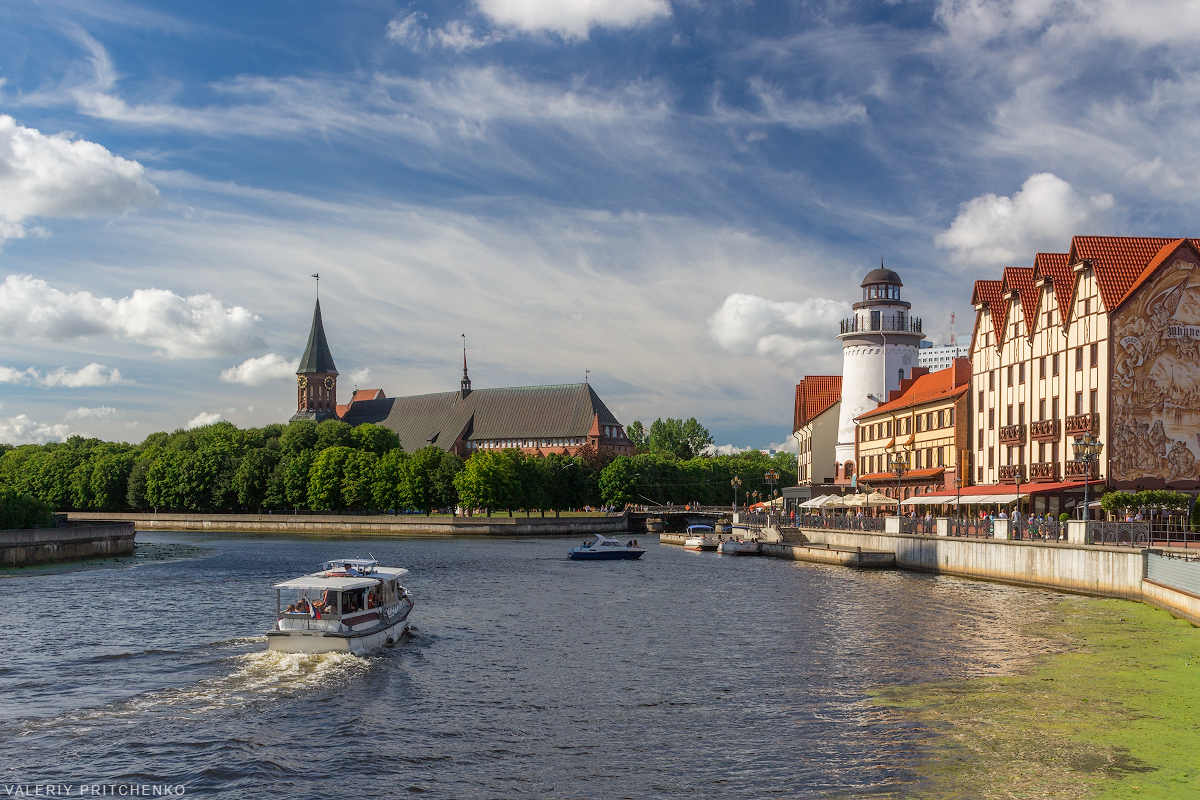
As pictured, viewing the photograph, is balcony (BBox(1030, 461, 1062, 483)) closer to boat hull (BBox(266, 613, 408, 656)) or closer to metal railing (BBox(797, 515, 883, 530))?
metal railing (BBox(797, 515, 883, 530))

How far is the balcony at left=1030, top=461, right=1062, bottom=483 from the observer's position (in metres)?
67.7

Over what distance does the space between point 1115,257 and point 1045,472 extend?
14534 mm

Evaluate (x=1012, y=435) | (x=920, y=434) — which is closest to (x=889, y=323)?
(x=920, y=434)

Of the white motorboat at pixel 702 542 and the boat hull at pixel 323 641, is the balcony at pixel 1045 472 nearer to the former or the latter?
the white motorboat at pixel 702 542

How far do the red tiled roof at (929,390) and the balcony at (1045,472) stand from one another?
1681 cm

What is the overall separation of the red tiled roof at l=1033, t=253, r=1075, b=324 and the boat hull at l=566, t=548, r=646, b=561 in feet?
132

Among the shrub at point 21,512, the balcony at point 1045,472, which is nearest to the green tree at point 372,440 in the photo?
the shrub at point 21,512

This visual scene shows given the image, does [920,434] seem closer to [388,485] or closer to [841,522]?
[841,522]

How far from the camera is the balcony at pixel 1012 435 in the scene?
241 feet

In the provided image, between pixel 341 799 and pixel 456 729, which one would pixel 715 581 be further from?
pixel 341 799

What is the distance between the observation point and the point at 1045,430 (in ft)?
227

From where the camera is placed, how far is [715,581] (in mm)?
65125

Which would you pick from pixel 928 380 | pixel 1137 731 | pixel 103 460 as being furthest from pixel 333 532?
pixel 1137 731

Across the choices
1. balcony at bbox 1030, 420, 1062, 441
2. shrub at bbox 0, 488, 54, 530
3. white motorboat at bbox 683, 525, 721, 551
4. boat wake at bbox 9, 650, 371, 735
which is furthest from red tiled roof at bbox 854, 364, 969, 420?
shrub at bbox 0, 488, 54, 530
